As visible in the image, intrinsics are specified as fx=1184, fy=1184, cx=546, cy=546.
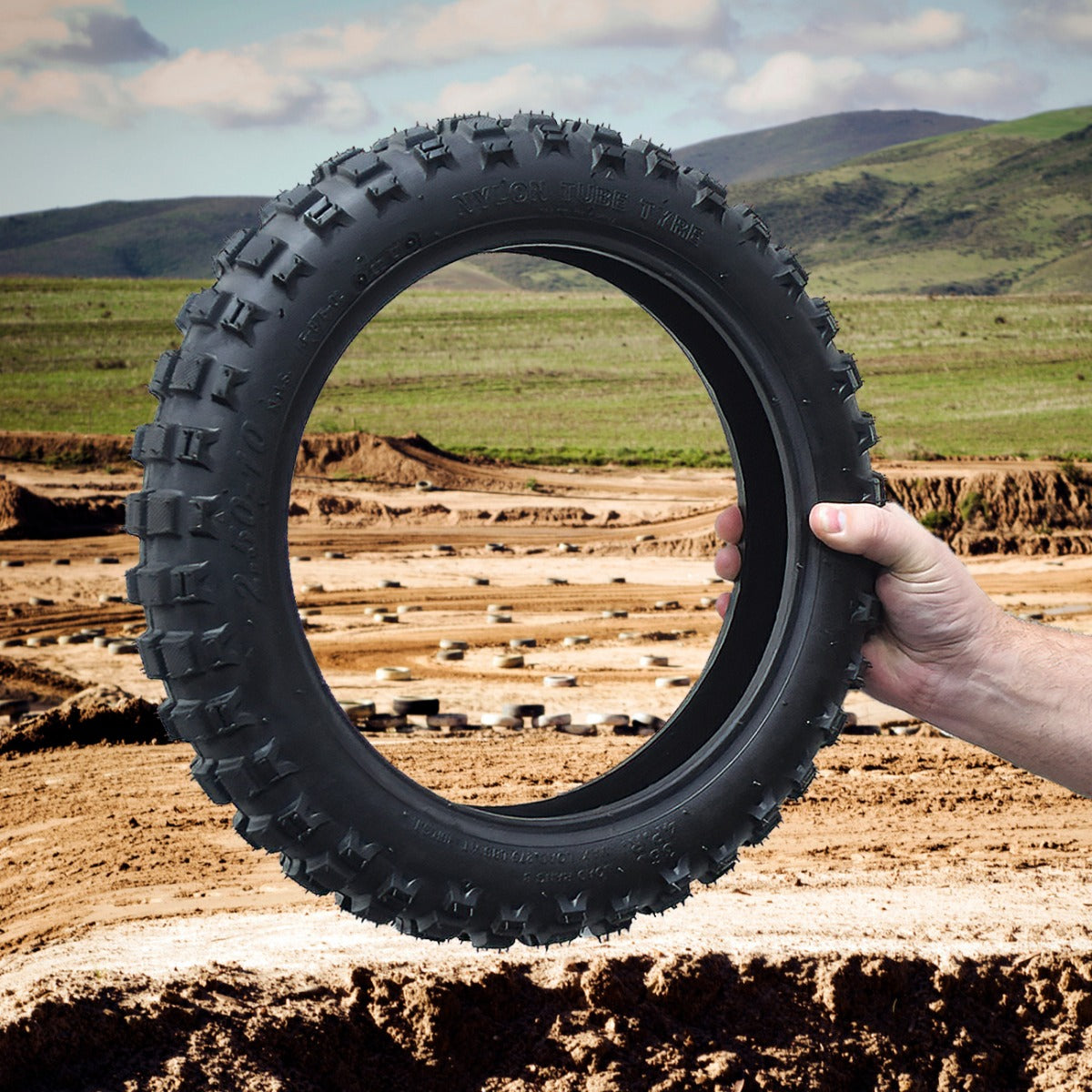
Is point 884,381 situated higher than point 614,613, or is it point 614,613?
point 884,381

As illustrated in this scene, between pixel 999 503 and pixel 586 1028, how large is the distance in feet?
56.4

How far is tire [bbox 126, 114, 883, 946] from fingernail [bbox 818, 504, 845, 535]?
3.5 inches

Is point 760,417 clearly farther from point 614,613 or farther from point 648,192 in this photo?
point 614,613

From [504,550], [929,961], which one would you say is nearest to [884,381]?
[504,550]

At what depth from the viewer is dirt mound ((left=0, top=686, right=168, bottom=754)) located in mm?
8633

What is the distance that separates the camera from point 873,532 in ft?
12.9

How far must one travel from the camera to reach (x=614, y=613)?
47.6 feet

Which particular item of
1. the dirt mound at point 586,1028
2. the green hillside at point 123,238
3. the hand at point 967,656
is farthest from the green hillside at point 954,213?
the hand at point 967,656

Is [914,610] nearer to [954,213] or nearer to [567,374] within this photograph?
[567,374]

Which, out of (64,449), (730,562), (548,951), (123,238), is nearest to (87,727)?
(548,951)

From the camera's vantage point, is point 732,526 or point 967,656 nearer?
point 967,656

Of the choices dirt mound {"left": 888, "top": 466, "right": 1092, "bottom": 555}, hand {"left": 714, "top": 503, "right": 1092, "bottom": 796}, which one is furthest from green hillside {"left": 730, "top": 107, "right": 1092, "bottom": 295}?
hand {"left": 714, "top": 503, "right": 1092, "bottom": 796}

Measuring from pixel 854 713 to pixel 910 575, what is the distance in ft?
20.4

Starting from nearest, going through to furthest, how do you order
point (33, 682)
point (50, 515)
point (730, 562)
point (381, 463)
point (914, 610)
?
point (914, 610) → point (730, 562) → point (33, 682) → point (50, 515) → point (381, 463)
